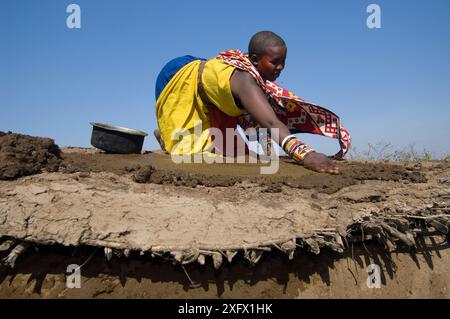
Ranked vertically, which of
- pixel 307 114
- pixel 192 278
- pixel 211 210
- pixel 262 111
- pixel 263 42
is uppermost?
pixel 263 42

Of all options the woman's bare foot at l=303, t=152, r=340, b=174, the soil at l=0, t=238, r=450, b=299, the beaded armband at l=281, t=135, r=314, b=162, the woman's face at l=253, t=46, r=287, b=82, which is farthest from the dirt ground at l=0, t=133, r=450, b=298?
the woman's face at l=253, t=46, r=287, b=82

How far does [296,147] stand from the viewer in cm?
318

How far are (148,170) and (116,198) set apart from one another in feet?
1.28

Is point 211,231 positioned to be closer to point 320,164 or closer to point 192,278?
point 192,278

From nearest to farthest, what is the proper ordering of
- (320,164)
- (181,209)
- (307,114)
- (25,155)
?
(181,209), (25,155), (320,164), (307,114)

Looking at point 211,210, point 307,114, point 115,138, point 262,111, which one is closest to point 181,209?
point 211,210

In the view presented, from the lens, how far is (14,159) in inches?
104

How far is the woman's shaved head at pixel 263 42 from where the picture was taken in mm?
3457

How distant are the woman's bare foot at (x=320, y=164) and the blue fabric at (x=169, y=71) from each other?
1.62 metres

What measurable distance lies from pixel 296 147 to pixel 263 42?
3.39ft

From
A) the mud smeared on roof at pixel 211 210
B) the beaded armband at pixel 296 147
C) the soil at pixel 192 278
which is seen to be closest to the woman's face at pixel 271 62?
the beaded armband at pixel 296 147

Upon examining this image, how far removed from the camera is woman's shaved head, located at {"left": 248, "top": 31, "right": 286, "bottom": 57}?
346 cm

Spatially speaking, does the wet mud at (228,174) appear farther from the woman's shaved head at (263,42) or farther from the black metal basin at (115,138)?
the woman's shaved head at (263,42)

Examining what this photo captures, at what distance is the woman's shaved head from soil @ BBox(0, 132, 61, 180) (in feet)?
6.33
